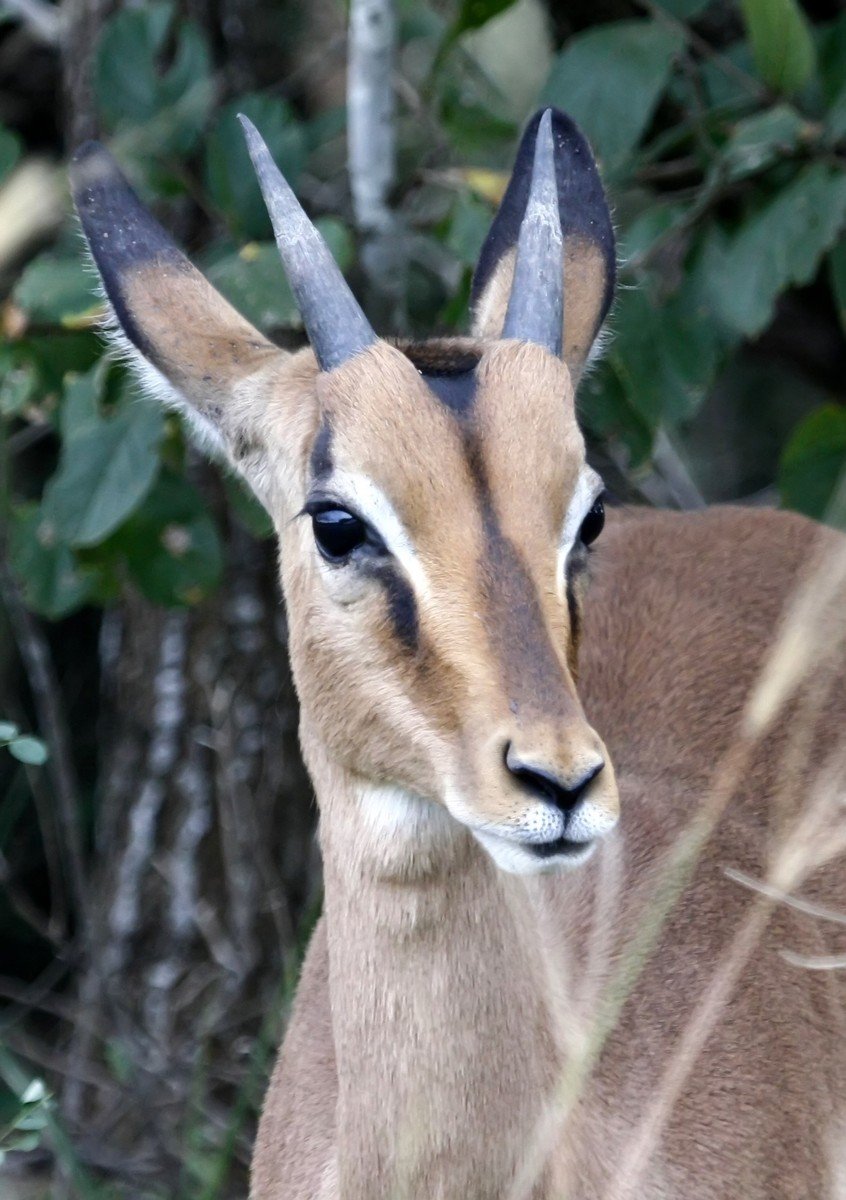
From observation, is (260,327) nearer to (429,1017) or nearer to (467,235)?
(467,235)

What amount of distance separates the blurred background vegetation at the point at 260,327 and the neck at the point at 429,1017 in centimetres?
98

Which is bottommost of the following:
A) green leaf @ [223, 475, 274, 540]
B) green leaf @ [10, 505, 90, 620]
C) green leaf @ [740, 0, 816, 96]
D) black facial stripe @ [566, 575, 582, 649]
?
green leaf @ [10, 505, 90, 620]

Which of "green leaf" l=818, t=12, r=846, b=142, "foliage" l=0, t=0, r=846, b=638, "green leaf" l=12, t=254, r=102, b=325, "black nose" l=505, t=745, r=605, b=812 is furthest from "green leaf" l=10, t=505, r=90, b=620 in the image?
"black nose" l=505, t=745, r=605, b=812

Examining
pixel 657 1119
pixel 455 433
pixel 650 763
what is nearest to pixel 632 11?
pixel 650 763

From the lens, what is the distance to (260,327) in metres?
4.87

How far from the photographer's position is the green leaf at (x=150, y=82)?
5.07m

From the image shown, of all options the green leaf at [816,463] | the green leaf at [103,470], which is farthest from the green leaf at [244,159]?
the green leaf at [816,463]

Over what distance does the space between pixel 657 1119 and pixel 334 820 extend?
37.3 inches

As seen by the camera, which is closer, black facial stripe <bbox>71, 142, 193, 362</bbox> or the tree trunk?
black facial stripe <bbox>71, 142, 193, 362</bbox>

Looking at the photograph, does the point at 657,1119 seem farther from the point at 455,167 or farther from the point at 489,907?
the point at 455,167

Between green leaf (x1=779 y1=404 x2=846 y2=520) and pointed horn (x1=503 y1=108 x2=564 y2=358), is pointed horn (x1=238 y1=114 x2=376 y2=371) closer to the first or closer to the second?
pointed horn (x1=503 y1=108 x2=564 y2=358)

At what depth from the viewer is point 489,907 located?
3.27 metres

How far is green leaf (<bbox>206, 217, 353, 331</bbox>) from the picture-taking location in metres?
4.45

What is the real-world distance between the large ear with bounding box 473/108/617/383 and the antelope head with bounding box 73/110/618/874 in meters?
0.26
